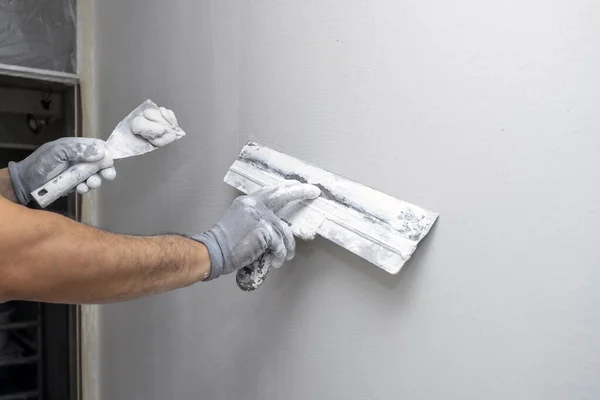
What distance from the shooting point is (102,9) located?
6.45 feet

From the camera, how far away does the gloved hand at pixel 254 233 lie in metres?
1.09

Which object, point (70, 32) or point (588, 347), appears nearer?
point (588, 347)

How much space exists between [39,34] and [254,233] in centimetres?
152

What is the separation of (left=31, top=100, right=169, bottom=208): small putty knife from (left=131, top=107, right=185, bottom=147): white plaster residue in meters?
0.02

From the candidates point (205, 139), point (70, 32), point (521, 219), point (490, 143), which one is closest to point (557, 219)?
point (521, 219)

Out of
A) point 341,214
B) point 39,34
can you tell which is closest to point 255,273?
point 341,214

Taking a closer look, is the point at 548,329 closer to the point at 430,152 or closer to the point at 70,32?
the point at 430,152

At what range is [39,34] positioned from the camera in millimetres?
2049

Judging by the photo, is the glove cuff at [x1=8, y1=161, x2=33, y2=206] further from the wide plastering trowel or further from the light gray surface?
the wide plastering trowel

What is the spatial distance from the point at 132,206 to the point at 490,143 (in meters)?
1.32

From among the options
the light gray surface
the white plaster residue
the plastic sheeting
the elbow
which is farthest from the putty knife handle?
the plastic sheeting

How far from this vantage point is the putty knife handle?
126 centimetres

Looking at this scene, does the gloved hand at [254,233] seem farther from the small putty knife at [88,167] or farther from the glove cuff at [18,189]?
the glove cuff at [18,189]

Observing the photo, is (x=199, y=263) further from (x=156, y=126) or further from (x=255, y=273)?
(x=156, y=126)
